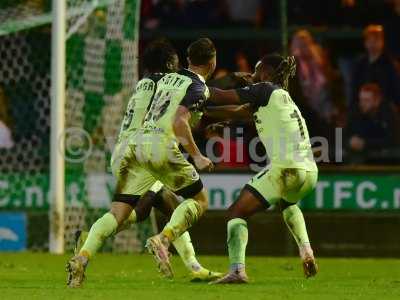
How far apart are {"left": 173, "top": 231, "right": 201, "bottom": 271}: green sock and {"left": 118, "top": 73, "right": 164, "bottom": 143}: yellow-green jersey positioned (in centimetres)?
93

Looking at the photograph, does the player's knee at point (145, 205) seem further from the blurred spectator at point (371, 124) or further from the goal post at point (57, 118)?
the blurred spectator at point (371, 124)

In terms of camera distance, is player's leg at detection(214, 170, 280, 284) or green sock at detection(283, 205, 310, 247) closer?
player's leg at detection(214, 170, 280, 284)

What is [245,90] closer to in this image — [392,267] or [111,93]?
[392,267]

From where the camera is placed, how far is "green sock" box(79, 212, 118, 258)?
9680mm

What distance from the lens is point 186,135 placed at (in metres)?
9.60

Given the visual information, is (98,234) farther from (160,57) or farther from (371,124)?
(371,124)

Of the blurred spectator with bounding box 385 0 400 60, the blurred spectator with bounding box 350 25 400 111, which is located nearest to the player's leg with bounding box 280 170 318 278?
the blurred spectator with bounding box 350 25 400 111

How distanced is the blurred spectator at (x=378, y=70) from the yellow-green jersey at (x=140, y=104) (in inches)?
181

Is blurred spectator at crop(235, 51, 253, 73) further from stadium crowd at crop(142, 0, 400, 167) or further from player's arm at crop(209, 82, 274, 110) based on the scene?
player's arm at crop(209, 82, 274, 110)

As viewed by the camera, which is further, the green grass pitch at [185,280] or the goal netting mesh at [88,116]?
the goal netting mesh at [88,116]

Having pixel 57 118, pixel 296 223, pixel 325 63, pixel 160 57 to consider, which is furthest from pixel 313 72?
pixel 296 223

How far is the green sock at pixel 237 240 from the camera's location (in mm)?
9969

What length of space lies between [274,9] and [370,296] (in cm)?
761

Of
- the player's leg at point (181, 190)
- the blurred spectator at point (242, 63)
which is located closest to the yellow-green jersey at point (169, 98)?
the player's leg at point (181, 190)
